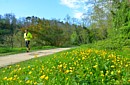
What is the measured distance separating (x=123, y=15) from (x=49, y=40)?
2076 centimetres

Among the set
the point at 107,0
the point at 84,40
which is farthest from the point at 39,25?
the point at 84,40

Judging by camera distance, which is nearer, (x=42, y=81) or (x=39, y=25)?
(x=42, y=81)

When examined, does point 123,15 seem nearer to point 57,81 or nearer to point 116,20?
point 116,20

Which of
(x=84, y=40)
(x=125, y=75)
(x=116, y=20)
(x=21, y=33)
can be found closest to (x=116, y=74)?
(x=125, y=75)

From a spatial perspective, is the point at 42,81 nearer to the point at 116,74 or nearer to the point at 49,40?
the point at 116,74

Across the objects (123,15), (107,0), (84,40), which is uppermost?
(107,0)

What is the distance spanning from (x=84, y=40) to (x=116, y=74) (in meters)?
54.3

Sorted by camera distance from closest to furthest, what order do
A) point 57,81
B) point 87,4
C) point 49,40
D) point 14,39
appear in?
point 57,81, point 87,4, point 14,39, point 49,40

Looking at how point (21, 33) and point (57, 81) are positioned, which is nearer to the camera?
point (57, 81)

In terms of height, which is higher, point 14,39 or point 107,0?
point 107,0

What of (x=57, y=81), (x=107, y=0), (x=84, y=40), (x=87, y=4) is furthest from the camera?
(x=84, y=40)

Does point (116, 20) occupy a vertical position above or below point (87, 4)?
below

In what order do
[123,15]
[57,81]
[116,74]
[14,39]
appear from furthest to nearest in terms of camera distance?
[14,39], [123,15], [116,74], [57,81]

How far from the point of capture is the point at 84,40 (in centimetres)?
5978
